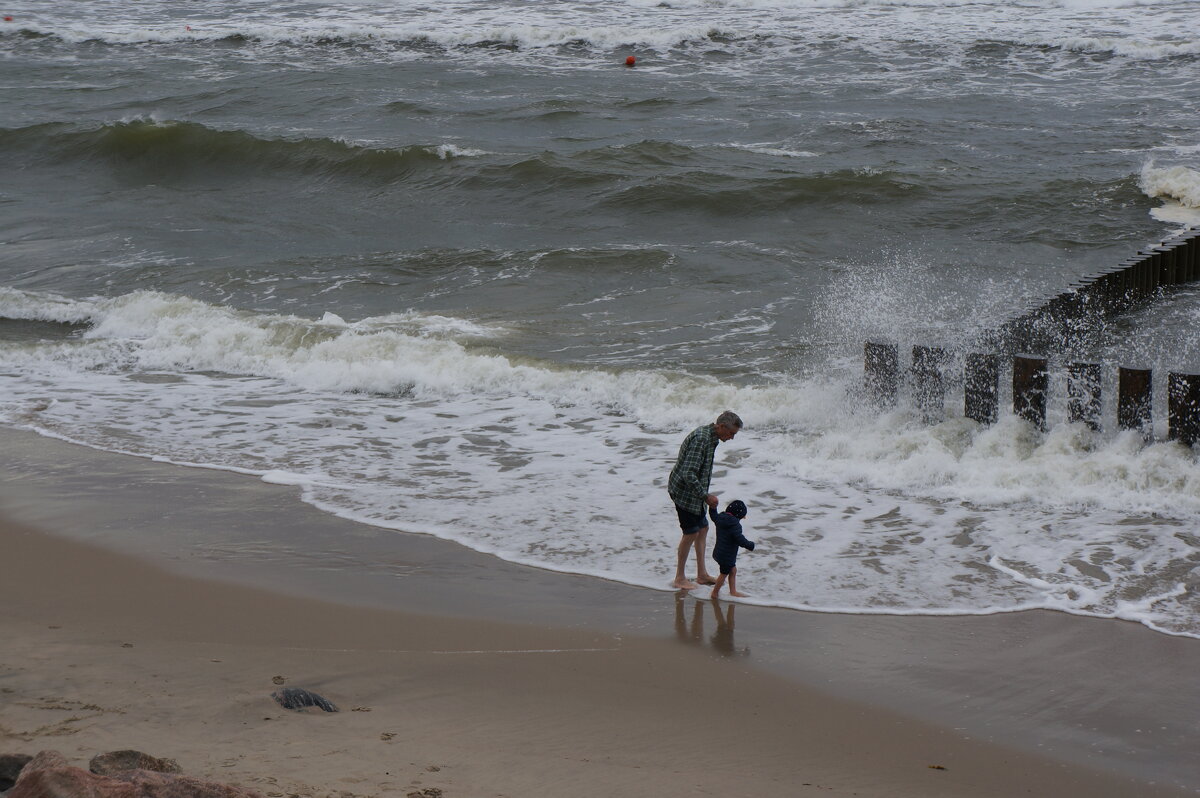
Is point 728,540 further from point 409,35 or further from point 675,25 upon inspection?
point 409,35

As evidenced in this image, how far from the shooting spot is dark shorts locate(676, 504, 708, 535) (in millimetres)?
6992

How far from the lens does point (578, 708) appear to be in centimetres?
531

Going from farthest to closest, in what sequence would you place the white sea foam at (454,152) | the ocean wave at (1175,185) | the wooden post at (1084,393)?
the white sea foam at (454,152) → the ocean wave at (1175,185) → the wooden post at (1084,393)

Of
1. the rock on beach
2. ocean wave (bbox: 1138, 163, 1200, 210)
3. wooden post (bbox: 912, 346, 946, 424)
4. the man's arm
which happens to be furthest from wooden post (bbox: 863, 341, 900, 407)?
ocean wave (bbox: 1138, 163, 1200, 210)

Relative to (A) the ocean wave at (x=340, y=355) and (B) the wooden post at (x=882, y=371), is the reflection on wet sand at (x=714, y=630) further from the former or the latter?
(A) the ocean wave at (x=340, y=355)

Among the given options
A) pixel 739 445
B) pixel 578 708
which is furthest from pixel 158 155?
pixel 578 708

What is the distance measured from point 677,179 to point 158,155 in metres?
10.7

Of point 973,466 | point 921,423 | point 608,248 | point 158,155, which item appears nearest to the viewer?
point 973,466

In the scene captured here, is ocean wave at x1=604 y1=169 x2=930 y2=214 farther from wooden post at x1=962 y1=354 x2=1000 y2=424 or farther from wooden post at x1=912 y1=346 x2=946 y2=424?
wooden post at x1=962 y1=354 x2=1000 y2=424

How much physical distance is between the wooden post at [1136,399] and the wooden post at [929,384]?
1353mm

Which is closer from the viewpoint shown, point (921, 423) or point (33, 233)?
point (921, 423)

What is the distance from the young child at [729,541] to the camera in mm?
6699

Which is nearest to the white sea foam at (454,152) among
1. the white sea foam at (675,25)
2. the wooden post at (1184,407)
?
the white sea foam at (675,25)

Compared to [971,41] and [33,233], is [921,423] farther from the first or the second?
[971,41]
